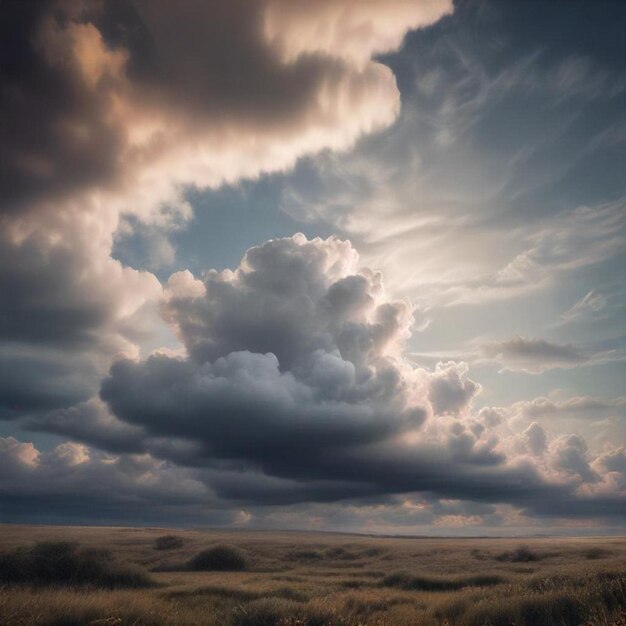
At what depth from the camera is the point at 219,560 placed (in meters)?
52.1

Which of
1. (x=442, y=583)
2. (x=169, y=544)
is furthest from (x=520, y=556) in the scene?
(x=169, y=544)

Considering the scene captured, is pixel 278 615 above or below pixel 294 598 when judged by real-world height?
above

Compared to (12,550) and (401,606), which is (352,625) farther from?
(12,550)

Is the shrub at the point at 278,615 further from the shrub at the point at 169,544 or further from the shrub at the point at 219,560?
the shrub at the point at 169,544

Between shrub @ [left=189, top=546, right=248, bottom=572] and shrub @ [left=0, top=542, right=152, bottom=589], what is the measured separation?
61.8 ft

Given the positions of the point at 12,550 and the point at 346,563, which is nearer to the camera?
the point at 12,550

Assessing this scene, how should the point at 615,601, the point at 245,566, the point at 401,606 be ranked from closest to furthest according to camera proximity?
the point at 615,601 → the point at 401,606 → the point at 245,566

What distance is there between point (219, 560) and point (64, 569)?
21947mm

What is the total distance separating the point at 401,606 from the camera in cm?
2233

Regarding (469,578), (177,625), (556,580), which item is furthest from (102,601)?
(469,578)

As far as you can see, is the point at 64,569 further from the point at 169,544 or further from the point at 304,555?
the point at 169,544

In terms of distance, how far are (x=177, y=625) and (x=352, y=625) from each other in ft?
18.5

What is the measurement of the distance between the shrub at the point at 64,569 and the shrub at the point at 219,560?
18.8 m

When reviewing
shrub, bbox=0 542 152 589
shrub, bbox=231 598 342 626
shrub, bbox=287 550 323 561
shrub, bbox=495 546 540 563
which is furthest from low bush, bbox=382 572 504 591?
shrub, bbox=287 550 323 561
